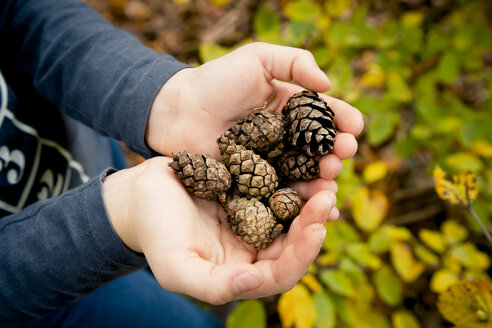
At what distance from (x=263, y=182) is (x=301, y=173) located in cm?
18

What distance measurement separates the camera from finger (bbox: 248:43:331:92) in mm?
1459

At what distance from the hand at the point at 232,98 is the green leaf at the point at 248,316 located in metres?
0.76

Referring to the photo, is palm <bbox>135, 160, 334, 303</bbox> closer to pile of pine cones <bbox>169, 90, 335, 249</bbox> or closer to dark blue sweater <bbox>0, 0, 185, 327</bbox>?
pile of pine cones <bbox>169, 90, 335, 249</bbox>

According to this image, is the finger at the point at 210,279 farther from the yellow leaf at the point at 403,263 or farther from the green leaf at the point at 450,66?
the green leaf at the point at 450,66

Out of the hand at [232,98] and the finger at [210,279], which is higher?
the hand at [232,98]

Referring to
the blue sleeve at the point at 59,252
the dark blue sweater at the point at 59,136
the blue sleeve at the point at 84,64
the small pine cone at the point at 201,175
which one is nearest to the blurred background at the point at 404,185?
the blue sleeve at the point at 84,64

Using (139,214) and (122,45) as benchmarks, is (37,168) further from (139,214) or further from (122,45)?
(139,214)

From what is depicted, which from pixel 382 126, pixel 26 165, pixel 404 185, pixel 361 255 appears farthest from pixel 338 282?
pixel 26 165

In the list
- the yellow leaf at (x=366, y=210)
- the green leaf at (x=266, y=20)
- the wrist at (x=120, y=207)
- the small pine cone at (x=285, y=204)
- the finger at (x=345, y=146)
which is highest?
the green leaf at (x=266, y=20)

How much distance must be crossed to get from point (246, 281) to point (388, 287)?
1.40 meters

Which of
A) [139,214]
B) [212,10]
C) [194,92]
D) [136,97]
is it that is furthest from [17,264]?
[212,10]

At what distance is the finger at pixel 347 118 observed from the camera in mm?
1477

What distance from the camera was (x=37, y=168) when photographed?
5.72ft

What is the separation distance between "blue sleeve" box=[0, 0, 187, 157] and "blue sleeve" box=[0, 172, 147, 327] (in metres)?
0.46
